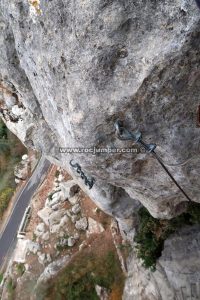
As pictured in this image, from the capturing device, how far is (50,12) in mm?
5988

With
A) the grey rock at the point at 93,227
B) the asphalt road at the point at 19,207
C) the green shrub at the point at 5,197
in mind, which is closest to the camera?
the grey rock at the point at 93,227

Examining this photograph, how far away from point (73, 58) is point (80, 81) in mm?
437

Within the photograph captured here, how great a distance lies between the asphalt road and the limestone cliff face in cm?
2146

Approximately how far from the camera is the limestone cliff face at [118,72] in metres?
5.30

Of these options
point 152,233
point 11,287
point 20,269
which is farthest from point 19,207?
point 152,233

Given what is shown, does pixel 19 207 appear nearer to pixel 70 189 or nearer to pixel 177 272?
pixel 70 189

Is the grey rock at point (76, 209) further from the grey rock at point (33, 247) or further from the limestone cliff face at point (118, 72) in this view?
the limestone cliff face at point (118, 72)

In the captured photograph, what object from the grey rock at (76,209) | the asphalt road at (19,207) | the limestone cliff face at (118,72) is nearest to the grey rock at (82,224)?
the grey rock at (76,209)

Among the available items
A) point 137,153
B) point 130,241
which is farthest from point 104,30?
point 130,241

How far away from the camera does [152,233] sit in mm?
13180

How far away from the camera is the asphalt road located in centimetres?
2739

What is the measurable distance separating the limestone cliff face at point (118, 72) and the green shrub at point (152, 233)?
4535 mm

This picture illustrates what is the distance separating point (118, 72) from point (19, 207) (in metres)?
25.1

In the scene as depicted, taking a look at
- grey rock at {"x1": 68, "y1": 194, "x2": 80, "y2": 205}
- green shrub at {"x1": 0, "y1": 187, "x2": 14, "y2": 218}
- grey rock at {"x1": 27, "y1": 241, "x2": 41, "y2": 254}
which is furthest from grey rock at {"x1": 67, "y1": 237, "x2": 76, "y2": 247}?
green shrub at {"x1": 0, "y1": 187, "x2": 14, "y2": 218}
